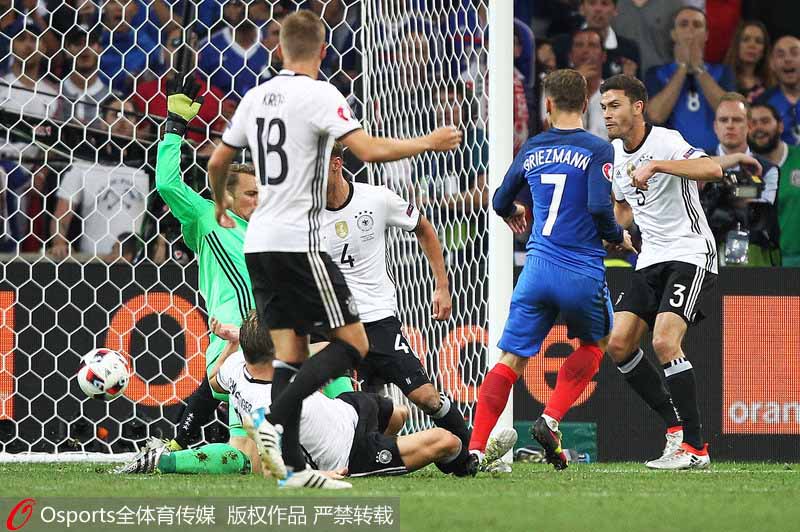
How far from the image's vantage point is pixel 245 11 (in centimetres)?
866

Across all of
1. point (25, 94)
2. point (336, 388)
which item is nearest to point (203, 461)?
point (336, 388)

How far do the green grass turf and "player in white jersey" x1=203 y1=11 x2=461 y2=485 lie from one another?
1.31ft

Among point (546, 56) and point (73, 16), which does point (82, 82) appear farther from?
point (546, 56)

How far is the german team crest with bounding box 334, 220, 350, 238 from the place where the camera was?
20.4 ft

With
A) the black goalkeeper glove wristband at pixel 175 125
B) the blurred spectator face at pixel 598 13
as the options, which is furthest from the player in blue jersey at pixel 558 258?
the blurred spectator face at pixel 598 13

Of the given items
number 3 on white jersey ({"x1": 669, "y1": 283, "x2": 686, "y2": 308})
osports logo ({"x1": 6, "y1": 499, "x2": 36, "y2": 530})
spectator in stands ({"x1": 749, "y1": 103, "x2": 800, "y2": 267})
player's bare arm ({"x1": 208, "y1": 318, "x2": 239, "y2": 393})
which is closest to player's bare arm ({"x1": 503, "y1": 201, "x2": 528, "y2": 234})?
number 3 on white jersey ({"x1": 669, "y1": 283, "x2": 686, "y2": 308})

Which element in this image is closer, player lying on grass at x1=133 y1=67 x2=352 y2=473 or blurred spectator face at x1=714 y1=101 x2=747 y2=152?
player lying on grass at x1=133 y1=67 x2=352 y2=473

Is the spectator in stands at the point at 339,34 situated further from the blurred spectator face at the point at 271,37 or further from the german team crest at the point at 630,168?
the german team crest at the point at 630,168

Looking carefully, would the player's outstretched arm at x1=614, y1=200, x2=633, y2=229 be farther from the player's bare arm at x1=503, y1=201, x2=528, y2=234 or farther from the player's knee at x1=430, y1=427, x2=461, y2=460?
the player's knee at x1=430, y1=427, x2=461, y2=460

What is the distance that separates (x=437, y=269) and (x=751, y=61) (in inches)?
232

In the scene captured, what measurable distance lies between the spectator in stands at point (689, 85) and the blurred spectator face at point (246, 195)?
4785mm

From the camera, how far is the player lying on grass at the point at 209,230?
677 cm

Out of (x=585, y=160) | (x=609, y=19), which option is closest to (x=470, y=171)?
(x=585, y=160)

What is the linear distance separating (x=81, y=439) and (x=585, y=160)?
3535 millimetres
